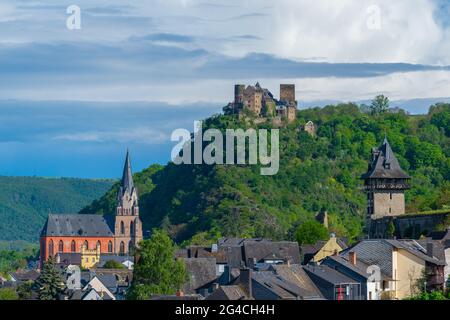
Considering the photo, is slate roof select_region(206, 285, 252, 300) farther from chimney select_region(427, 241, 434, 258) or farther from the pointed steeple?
the pointed steeple

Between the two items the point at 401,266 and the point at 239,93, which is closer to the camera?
the point at 401,266

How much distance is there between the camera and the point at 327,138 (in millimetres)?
145125

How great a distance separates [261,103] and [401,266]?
93297 mm

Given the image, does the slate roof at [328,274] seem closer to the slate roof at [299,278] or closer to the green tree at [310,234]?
the slate roof at [299,278]

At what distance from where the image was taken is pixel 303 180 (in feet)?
432

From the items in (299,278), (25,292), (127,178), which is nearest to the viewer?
(299,278)

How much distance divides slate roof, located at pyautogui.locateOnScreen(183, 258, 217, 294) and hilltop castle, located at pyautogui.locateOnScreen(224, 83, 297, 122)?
8522 centimetres

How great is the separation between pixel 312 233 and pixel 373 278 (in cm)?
3269

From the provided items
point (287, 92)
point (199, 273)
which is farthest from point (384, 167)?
point (287, 92)

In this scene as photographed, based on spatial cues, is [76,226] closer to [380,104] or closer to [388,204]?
[380,104]

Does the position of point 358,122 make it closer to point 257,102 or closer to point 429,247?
point 257,102

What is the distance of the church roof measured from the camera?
3167 inches
